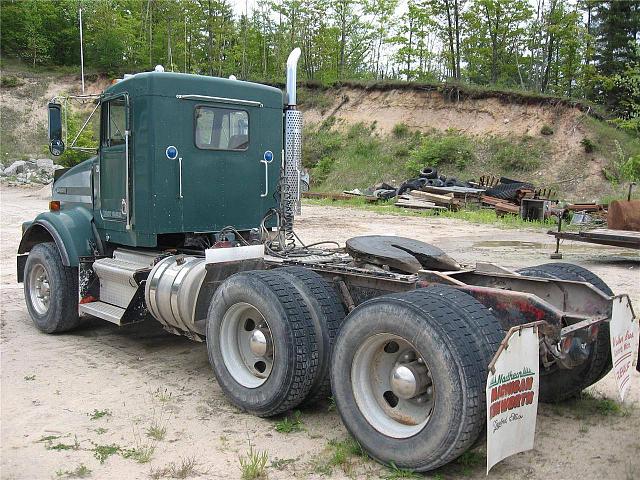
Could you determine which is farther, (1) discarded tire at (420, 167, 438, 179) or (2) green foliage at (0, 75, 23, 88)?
(2) green foliage at (0, 75, 23, 88)

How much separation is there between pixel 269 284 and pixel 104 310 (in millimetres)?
2558

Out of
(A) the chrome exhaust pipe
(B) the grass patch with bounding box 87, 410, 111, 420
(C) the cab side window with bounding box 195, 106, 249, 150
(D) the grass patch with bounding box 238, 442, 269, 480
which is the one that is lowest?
(B) the grass patch with bounding box 87, 410, 111, 420

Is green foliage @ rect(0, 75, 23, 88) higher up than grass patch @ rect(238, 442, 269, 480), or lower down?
higher up

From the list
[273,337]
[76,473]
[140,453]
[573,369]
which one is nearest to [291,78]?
[273,337]

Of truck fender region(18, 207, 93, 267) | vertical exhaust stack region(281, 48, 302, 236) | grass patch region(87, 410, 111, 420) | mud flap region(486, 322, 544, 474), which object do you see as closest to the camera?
mud flap region(486, 322, 544, 474)

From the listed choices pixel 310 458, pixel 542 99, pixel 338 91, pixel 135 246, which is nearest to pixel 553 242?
pixel 135 246

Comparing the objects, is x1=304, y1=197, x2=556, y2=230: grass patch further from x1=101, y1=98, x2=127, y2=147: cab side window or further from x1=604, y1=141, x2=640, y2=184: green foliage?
x1=101, y1=98, x2=127, y2=147: cab side window

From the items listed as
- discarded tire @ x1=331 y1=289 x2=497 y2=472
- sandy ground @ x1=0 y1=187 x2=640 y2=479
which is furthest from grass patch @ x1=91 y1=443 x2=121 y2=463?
discarded tire @ x1=331 y1=289 x2=497 y2=472

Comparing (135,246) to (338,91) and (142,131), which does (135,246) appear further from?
(338,91)

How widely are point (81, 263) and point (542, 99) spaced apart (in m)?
29.5

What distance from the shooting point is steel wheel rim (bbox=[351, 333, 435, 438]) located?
12.3ft

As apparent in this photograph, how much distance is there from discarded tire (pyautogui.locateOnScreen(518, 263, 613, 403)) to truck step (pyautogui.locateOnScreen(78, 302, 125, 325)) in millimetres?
3686

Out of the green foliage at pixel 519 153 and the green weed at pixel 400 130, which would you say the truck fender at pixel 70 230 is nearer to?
the green foliage at pixel 519 153

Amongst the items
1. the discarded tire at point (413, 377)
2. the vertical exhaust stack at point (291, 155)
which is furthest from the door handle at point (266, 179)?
the discarded tire at point (413, 377)
